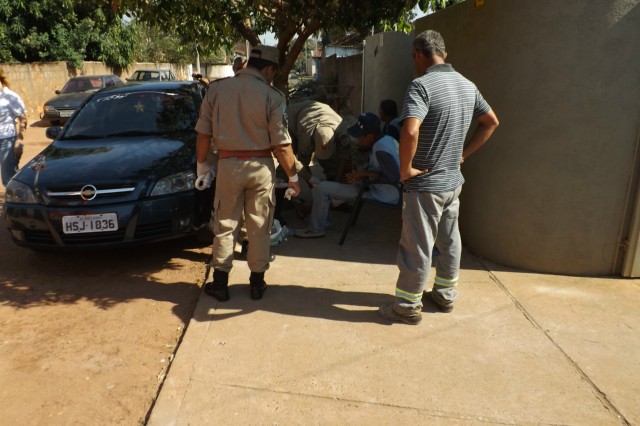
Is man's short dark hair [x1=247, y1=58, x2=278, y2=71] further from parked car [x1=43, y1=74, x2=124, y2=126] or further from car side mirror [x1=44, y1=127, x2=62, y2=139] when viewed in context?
parked car [x1=43, y1=74, x2=124, y2=126]

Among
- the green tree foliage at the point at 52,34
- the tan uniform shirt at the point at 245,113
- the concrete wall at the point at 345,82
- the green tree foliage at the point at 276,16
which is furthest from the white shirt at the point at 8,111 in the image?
the green tree foliage at the point at 52,34

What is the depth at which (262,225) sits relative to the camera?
379 cm

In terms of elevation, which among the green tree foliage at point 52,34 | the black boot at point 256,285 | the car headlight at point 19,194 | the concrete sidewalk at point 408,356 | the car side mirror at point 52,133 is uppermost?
the green tree foliage at point 52,34

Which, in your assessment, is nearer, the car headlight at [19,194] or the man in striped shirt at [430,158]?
the man in striped shirt at [430,158]

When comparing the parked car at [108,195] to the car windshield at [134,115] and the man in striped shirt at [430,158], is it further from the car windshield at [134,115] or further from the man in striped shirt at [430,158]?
the man in striped shirt at [430,158]

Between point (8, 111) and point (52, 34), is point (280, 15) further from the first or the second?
point (52, 34)

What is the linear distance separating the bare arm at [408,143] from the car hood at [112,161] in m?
2.15

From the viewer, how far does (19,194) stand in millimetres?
4273

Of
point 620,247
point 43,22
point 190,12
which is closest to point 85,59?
point 43,22

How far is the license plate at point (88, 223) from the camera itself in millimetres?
4035

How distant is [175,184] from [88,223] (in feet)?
2.48

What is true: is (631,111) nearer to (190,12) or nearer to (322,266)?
(322,266)

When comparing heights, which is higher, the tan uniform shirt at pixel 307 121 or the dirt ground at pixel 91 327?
the tan uniform shirt at pixel 307 121

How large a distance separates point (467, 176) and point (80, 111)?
13.5 ft
